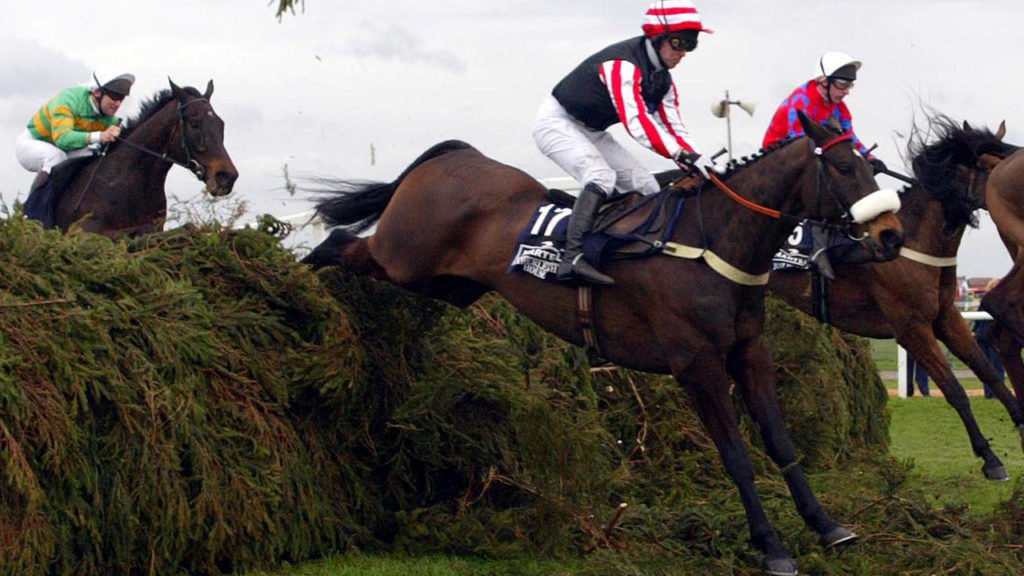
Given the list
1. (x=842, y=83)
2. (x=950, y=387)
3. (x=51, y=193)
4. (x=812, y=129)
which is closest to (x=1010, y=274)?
(x=950, y=387)

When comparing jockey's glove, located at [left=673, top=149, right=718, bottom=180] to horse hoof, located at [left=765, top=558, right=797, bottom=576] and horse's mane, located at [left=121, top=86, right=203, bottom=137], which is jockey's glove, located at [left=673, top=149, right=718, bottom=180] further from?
horse's mane, located at [left=121, top=86, right=203, bottom=137]

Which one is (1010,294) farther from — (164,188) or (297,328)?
(164,188)

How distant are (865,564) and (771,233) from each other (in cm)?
152

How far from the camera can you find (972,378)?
1888 cm

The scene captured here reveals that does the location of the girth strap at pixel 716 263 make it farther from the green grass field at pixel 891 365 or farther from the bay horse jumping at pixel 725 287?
the green grass field at pixel 891 365

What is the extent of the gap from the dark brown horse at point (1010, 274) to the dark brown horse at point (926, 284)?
0.14 meters

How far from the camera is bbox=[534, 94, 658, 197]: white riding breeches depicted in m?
6.91

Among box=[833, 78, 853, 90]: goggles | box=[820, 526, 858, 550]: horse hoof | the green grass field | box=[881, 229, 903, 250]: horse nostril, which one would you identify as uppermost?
box=[833, 78, 853, 90]: goggles

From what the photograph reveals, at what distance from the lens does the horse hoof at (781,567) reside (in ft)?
19.1

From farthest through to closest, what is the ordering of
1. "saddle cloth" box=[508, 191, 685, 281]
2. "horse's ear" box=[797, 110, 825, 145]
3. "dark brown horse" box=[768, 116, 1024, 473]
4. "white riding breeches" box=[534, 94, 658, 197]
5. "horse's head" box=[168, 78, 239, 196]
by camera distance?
"horse's head" box=[168, 78, 239, 196] → "dark brown horse" box=[768, 116, 1024, 473] → "white riding breeches" box=[534, 94, 658, 197] → "saddle cloth" box=[508, 191, 685, 281] → "horse's ear" box=[797, 110, 825, 145]

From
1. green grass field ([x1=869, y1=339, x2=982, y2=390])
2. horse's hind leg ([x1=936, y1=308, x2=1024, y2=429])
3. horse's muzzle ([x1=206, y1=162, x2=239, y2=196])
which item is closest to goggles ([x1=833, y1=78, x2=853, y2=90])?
horse's hind leg ([x1=936, y1=308, x2=1024, y2=429])

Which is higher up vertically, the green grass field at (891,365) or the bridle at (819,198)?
the bridle at (819,198)

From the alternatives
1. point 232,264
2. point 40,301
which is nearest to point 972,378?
point 232,264

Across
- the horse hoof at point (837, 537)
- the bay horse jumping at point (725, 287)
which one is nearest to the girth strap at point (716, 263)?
the bay horse jumping at point (725, 287)
